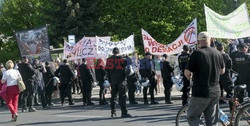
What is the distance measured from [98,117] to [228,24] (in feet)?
19.6

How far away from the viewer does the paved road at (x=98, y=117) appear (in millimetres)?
12266

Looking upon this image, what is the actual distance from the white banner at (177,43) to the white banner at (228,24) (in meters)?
1.27

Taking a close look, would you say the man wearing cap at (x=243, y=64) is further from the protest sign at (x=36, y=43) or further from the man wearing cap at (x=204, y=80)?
the protest sign at (x=36, y=43)

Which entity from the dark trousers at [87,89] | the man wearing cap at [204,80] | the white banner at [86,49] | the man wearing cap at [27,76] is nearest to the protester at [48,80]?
the dark trousers at [87,89]

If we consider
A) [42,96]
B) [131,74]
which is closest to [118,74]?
[131,74]

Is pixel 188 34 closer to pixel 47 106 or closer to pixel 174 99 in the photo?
pixel 174 99

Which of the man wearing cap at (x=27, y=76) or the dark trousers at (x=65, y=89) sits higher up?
the man wearing cap at (x=27, y=76)

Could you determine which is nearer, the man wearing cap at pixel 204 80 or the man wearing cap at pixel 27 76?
the man wearing cap at pixel 204 80

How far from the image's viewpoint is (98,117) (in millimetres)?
13805

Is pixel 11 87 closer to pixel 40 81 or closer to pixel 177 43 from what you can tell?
pixel 40 81

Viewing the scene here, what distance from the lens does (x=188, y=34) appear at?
18.3 m

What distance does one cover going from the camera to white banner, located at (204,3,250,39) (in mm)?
16531

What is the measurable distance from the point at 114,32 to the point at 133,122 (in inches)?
1272

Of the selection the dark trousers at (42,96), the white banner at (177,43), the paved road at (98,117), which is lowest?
the paved road at (98,117)
